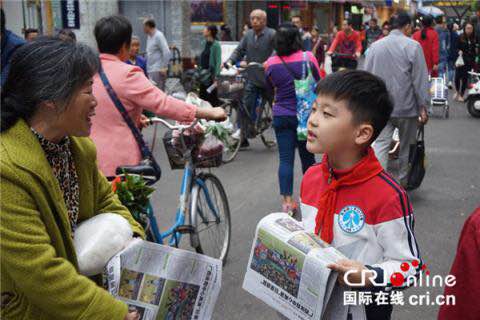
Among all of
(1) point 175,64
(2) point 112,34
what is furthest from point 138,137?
(1) point 175,64

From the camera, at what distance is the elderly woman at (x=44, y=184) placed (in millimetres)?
1695

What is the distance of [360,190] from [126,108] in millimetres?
1797

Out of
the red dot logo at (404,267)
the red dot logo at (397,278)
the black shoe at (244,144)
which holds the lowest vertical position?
the black shoe at (244,144)

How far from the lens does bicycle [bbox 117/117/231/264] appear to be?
3973 millimetres

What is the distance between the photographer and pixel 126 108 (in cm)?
358

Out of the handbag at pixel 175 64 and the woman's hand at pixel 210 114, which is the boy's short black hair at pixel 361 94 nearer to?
the woman's hand at pixel 210 114

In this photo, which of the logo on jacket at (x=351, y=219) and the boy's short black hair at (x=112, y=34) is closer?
the logo on jacket at (x=351, y=219)

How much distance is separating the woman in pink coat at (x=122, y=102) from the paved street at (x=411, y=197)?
1268 millimetres

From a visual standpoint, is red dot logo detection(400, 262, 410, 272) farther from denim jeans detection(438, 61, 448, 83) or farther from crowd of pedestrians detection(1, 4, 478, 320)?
denim jeans detection(438, 61, 448, 83)

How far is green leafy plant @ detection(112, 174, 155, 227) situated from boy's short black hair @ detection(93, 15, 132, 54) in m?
0.97

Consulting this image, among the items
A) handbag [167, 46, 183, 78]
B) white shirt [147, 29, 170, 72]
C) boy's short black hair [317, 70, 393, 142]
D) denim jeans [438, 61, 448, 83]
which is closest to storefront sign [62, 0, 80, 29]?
white shirt [147, 29, 170, 72]

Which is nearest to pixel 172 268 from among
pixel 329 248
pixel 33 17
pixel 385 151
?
pixel 329 248

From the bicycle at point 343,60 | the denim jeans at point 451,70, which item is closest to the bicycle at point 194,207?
the bicycle at point 343,60

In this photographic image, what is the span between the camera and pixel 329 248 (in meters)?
2.05
